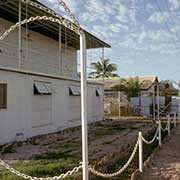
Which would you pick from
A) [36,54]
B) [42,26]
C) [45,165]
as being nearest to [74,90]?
[36,54]

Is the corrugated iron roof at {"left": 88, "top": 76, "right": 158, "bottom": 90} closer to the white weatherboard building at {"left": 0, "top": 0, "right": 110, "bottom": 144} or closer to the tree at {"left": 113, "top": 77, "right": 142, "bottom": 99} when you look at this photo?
the tree at {"left": 113, "top": 77, "right": 142, "bottom": 99}

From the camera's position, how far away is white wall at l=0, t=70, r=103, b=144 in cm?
1220

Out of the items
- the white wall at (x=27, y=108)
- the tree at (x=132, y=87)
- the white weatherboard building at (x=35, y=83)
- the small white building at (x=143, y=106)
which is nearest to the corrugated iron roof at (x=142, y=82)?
the tree at (x=132, y=87)

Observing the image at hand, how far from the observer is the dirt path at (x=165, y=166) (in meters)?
7.48

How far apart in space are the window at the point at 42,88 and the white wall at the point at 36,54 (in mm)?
2031

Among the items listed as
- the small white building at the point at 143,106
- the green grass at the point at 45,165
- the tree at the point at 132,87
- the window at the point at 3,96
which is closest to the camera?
the green grass at the point at 45,165

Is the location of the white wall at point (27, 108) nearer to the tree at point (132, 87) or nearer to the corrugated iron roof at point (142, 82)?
the tree at point (132, 87)

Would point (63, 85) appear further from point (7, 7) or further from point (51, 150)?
point (51, 150)

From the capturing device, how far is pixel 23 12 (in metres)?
15.7

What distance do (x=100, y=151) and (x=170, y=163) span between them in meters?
2.58

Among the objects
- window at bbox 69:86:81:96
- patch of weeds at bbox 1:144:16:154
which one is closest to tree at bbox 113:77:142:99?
window at bbox 69:86:81:96

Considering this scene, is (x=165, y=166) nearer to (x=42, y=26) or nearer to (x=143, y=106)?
(x=42, y=26)

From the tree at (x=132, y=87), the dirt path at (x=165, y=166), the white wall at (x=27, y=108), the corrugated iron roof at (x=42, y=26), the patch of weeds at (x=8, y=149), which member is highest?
the corrugated iron roof at (x=42, y=26)

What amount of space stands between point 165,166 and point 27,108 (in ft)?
22.4
